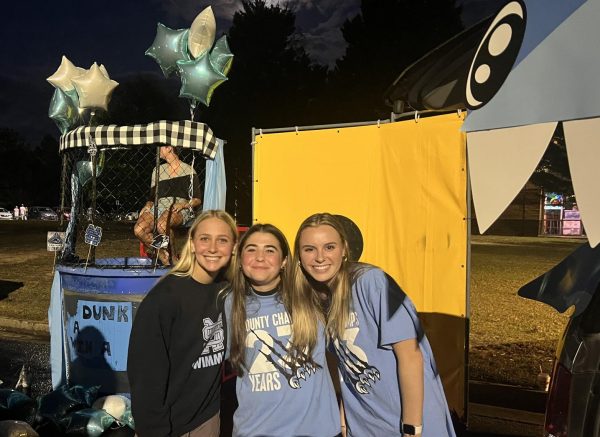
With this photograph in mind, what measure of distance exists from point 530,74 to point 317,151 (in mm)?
3048

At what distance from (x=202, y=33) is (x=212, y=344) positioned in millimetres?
3914

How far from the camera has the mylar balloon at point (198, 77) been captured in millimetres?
5328

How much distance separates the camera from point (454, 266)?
12.8ft

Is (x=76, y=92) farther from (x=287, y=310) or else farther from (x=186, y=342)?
(x=287, y=310)

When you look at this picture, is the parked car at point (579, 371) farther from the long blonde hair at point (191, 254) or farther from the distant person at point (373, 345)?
the long blonde hair at point (191, 254)

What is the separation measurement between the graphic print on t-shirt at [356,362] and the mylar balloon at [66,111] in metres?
4.74

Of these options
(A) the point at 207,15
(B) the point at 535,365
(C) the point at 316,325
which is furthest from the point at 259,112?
(C) the point at 316,325

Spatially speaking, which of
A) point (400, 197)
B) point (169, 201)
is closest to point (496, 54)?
point (400, 197)

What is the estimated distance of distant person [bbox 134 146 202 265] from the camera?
545cm

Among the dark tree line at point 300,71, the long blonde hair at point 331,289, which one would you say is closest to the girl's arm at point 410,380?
the long blonde hair at point 331,289

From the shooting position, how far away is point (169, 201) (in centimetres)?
594

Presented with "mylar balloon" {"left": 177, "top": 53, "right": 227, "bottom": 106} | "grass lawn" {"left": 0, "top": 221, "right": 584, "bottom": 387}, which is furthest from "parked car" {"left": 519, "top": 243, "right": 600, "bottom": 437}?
"mylar balloon" {"left": 177, "top": 53, "right": 227, "bottom": 106}

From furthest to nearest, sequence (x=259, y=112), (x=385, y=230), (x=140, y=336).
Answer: (x=259, y=112) < (x=385, y=230) < (x=140, y=336)

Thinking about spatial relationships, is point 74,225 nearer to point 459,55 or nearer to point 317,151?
point 317,151
